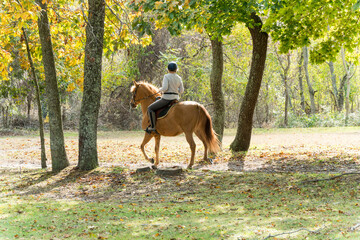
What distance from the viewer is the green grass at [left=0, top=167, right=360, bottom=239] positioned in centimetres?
598

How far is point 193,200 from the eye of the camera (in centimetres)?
855

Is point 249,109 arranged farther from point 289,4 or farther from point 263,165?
point 289,4

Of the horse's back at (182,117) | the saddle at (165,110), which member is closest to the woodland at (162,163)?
the horse's back at (182,117)

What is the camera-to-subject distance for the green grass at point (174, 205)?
19.6 ft

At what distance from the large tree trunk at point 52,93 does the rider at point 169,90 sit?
9.34ft

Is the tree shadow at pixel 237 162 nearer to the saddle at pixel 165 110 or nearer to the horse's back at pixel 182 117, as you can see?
the horse's back at pixel 182 117

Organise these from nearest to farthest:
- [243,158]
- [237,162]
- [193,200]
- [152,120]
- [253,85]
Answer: [193,200]
[152,120]
[237,162]
[243,158]
[253,85]

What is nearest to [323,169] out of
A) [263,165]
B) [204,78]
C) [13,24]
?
[263,165]

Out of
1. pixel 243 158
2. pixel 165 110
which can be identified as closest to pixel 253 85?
pixel 243 158

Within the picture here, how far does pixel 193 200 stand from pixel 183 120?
3.75 metres

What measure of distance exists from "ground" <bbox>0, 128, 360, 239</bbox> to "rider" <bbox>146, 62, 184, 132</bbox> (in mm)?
1891

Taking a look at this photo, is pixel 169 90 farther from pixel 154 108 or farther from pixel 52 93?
pixel 52 93

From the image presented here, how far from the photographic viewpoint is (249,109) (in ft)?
51.2

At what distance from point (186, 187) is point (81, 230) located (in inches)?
161
